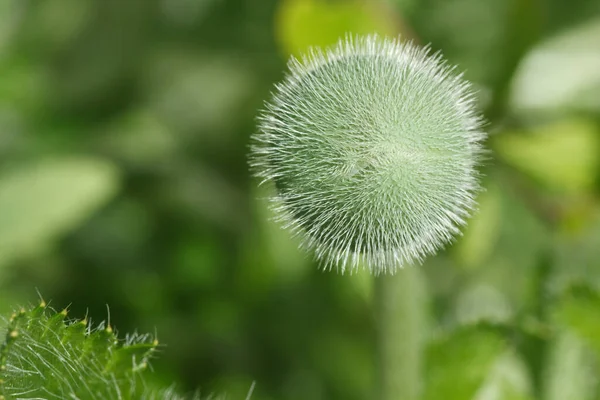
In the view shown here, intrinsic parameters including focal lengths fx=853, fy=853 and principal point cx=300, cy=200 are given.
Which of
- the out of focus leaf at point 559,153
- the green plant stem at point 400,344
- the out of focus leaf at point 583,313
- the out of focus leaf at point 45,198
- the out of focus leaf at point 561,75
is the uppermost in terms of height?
the out of focus leaf at point 561,75

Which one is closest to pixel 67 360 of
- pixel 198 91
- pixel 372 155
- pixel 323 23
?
pixel 372 155

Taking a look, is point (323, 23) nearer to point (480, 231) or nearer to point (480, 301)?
point (480, 231)

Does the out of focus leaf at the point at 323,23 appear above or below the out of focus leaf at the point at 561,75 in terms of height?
below

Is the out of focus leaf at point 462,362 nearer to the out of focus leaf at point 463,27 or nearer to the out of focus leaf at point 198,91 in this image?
the out of focus leaf at point 463,27

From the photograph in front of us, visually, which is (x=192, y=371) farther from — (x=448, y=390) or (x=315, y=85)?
(x=315, y=85)

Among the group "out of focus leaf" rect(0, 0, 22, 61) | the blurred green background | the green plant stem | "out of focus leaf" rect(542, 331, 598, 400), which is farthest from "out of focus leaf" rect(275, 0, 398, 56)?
"out of focus leaf" rect(0, 0, 22, 61)

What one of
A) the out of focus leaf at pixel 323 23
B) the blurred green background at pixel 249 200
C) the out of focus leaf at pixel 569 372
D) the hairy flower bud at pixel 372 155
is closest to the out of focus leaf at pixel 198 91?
the blurred green background at pixel 249 200

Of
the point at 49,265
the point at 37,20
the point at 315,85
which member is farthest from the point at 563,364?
the point at 37,20
